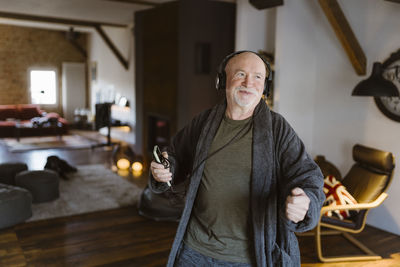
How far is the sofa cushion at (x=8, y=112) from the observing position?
10.5 metres

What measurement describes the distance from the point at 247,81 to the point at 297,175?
43 cm

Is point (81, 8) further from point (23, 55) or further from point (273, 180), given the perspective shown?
point (273, 180)

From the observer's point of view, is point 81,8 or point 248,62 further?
point 81,8

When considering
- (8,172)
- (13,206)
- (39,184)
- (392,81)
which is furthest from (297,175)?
(8,172)

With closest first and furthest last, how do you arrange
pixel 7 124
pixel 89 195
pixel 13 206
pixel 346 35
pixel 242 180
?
pixel 242 180 < pixel 13 206 < pixel 346 35 < pixel 89 195 < pixel 7 124

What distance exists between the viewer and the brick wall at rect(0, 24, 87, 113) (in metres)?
11.3

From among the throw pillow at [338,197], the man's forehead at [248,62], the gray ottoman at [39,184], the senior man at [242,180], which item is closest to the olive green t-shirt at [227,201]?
the senior man at [242,180]

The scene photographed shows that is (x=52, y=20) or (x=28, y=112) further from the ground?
(x=52, y=20)

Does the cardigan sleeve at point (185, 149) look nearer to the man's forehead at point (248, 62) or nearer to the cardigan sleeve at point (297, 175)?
the man's forehead at point (248, 62)

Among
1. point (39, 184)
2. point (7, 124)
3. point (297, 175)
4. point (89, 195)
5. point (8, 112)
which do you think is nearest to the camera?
point (297, 175)

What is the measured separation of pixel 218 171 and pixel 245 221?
8.9 inches

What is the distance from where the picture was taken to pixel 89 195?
5129mm

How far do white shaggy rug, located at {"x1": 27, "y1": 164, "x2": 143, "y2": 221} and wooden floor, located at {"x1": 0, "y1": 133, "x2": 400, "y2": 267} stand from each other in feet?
0.64

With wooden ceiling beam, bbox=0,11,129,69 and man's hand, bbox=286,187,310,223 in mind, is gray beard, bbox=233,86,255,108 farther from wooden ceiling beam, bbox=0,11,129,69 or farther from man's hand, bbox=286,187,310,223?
wooden ceiling beam, bbox=0,11,129,69
